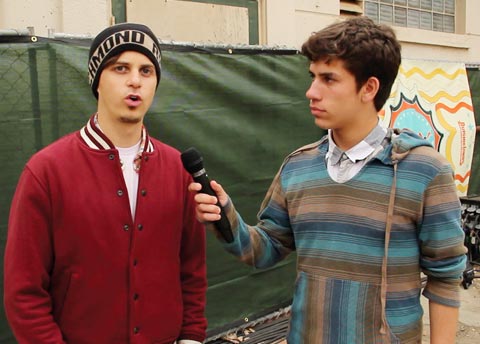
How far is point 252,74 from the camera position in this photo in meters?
4.15

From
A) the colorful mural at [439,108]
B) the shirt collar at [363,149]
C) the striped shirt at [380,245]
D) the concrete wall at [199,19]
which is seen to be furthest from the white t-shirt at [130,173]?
the colorful mural at [439,108]

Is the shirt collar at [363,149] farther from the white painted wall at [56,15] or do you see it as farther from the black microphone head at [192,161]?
the white painted wall at [56,15]

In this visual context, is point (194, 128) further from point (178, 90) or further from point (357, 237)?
point (357, 237)

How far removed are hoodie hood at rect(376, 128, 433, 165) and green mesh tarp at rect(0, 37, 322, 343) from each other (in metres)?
2.08

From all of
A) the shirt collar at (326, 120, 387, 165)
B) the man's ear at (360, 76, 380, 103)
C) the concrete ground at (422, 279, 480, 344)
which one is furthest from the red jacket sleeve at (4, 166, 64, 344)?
the concrete ground at (422, 279, 480, 344)

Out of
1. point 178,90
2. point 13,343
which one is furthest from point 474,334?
point 13,343

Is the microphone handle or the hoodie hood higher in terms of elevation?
the hoodie hood

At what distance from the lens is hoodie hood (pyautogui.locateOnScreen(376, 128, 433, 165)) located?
5.88 ft

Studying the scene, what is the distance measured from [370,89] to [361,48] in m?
0.16

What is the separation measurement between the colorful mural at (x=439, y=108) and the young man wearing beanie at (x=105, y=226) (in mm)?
3876

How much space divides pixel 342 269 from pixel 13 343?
2220 millimetres

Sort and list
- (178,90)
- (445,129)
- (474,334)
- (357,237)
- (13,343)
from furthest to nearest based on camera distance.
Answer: (445,129) < (474,334) < (178,90) < (13,343) < (357,237)

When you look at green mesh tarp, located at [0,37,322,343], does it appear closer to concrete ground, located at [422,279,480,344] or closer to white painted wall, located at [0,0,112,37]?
white painted wall, located at [0,0,112,37]

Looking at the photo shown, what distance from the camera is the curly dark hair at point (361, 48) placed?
70.2 inches
